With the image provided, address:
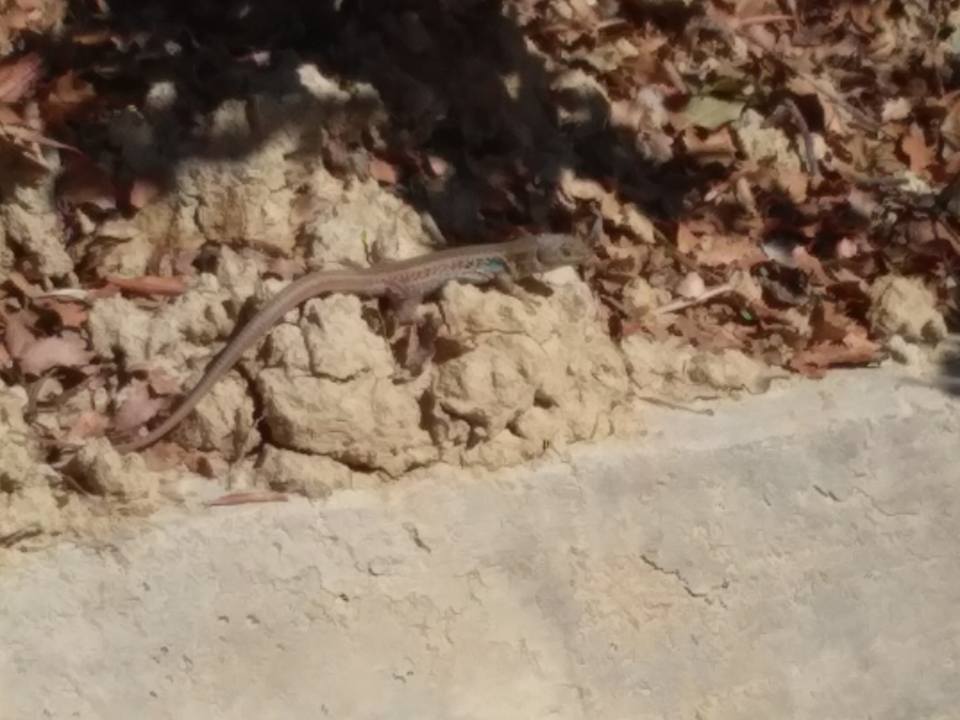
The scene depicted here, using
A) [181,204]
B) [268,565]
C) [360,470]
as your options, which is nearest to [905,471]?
[360,470]

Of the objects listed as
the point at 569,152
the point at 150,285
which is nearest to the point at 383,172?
the point at 569,152

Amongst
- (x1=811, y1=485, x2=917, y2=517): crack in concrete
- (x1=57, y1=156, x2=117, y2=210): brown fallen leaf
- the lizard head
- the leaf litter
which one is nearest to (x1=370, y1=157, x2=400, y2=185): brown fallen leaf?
the leaf litter

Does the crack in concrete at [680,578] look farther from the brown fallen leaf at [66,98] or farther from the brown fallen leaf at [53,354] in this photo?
the brown fallen leaf at [66,98]

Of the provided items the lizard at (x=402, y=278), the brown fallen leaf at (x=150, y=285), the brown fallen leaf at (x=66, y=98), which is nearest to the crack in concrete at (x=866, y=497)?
the lizard at (x=402, y=278)

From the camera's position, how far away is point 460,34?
4.48m

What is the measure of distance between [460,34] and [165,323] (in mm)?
→ 1508

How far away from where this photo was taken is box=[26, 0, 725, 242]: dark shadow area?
Answer: 3.94 metres

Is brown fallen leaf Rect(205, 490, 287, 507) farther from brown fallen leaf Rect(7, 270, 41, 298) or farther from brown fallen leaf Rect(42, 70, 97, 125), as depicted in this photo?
brown fallen leaf Rect(42, 70, 97, 125)

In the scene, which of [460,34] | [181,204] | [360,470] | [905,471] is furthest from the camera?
[460,34]

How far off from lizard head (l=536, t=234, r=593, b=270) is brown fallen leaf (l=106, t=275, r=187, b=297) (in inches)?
39.4

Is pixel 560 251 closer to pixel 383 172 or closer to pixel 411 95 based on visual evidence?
pixel 383 172

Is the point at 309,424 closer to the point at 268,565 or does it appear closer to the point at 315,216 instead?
the point at 268,565

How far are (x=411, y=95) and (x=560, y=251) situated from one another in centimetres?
66

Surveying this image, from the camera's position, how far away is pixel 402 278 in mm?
3791
